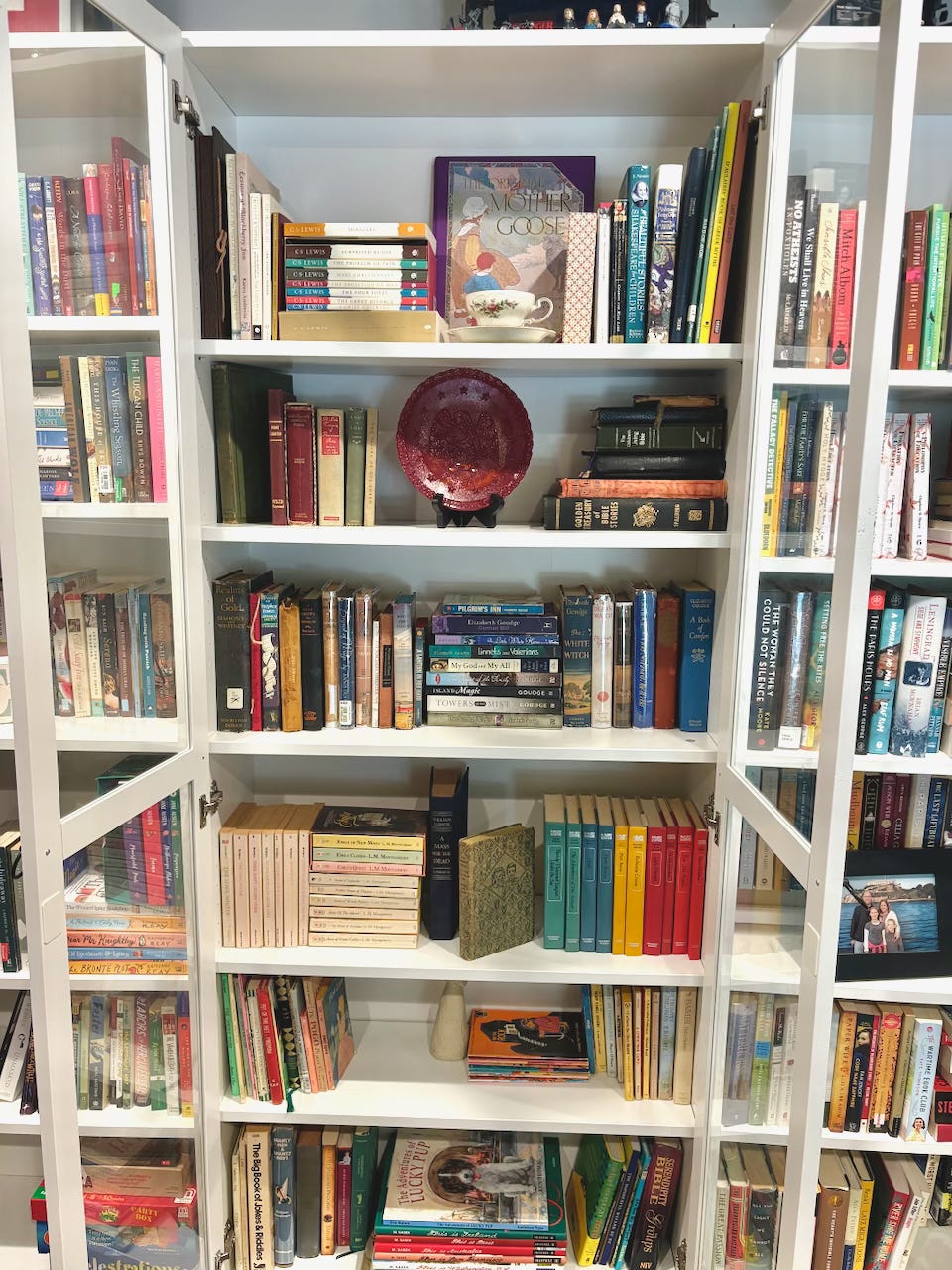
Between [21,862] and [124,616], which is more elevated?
[124,616]

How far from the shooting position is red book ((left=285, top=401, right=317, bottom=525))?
1.65 meters

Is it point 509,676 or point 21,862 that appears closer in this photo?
point 21,862

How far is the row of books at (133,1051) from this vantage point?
1282 millimetres

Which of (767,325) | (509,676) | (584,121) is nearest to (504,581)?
(509,676)

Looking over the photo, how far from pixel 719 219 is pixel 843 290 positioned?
0.47 m

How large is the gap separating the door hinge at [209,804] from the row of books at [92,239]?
0.81 m

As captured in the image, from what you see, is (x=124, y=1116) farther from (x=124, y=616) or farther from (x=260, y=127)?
(x=260, y=127)

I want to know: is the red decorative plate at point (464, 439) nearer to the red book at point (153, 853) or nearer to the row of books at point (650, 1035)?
the red book at point (153, 853)

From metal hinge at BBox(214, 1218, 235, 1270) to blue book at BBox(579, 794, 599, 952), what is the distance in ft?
2.86

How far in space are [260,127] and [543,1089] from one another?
76.2 inches

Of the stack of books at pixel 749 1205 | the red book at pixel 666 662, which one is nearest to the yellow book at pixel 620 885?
the red book at pixel 666 662

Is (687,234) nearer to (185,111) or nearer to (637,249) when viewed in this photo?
(637,249)

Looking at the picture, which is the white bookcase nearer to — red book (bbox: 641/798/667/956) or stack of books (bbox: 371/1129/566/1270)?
red book (bbox: 641/798/667/956)

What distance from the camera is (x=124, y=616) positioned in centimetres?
135
